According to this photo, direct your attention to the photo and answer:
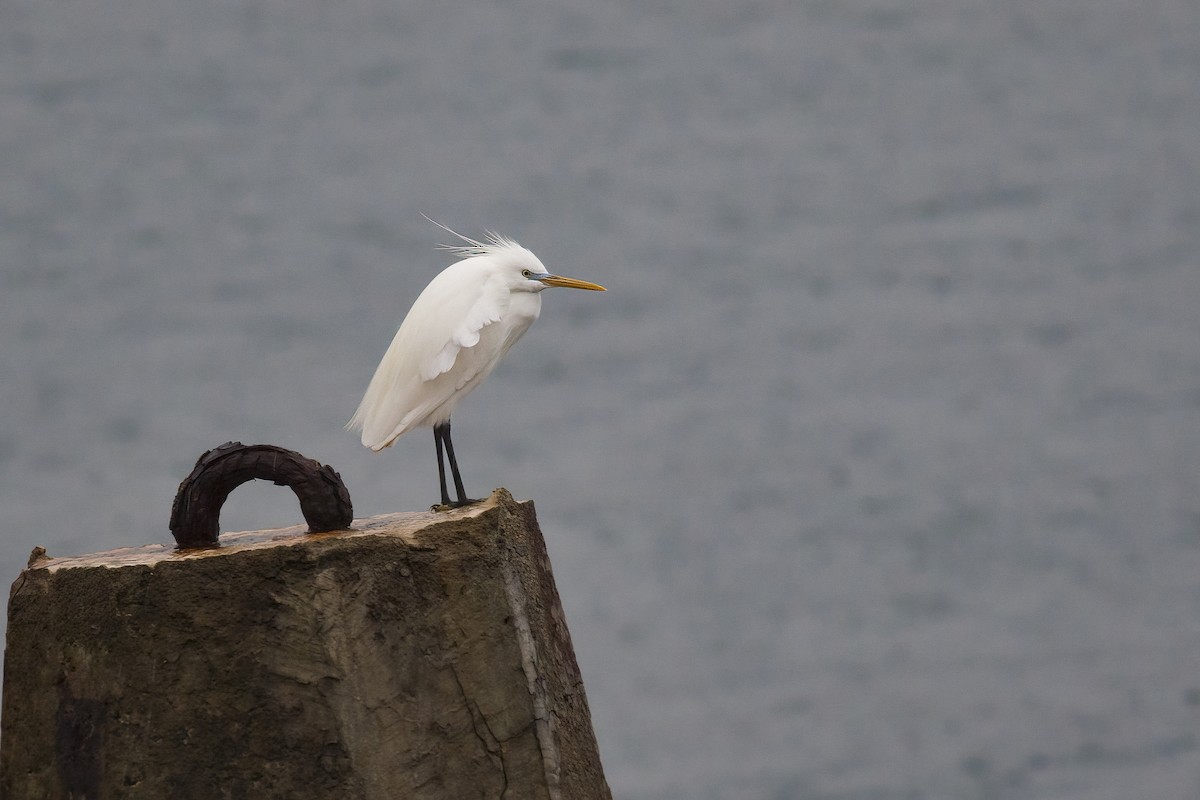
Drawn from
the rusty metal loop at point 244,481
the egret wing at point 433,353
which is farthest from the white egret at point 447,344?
the rusty metal loop at point 244,481

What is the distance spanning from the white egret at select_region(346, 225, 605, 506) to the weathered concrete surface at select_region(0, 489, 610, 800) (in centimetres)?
32

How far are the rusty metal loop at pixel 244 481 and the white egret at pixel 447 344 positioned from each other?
26 centimetres

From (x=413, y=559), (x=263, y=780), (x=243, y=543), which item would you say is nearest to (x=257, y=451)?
(x=243, y=543)

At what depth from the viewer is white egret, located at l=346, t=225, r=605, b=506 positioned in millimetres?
1732

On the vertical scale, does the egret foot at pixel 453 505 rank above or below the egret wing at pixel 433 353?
below

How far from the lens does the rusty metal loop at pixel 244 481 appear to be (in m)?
1.46

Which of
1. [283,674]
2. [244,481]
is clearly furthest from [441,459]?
[283,674]

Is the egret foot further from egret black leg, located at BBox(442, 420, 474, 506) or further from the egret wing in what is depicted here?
the egret wing

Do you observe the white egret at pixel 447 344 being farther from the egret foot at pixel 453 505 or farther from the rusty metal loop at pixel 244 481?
the rusty metal loop at pixel 244 481

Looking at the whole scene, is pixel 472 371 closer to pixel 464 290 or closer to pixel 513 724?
pixel 464 290

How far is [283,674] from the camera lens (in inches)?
53.7

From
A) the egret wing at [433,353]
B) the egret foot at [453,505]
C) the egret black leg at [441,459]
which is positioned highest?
the egret wing at [433,353]

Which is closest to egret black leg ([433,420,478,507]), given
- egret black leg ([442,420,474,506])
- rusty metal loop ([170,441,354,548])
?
egret black leg ([442,420,474,506])

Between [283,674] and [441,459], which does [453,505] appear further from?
[283,674]
